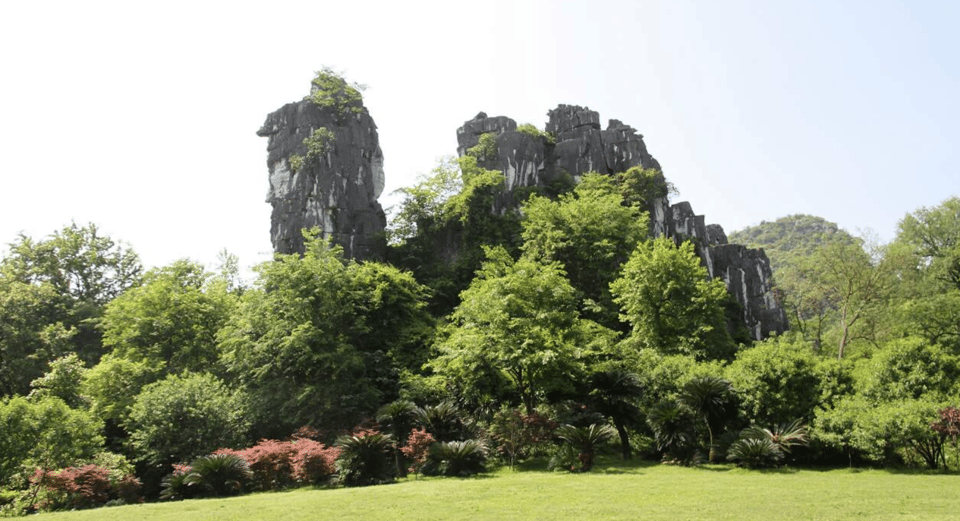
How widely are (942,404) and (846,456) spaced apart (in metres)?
2.79

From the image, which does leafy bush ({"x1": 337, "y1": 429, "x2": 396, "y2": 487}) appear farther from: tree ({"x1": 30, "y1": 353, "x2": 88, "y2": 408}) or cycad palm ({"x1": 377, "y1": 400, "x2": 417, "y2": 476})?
tree ({"x1": 30, "y1": 353, "x2": 88, "y2": 408})

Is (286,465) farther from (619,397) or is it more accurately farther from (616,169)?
(616,169)

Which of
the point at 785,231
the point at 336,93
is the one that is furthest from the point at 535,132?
the point at 785,231

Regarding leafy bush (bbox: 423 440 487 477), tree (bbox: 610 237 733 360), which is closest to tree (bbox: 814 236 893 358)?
tree (bbox: 610 237 733 360)

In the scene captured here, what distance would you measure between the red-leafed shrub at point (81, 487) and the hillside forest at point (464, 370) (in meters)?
0.05

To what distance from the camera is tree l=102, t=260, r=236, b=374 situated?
86.3ft

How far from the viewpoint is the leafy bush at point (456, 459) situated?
1739 cm

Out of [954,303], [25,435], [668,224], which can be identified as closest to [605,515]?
[25,435]

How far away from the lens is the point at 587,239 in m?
32.4

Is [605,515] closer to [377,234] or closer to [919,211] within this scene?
[377,234]

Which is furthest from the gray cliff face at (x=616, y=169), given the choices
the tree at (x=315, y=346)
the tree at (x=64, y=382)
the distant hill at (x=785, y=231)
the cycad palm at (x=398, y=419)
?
the distant hill at (x=785, y=231)

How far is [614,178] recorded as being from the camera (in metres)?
40.8

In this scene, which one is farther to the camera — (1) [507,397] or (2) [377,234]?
(2) [377,234]

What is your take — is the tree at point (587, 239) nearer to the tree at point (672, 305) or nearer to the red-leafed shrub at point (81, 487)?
the tree at point (672, 305)
